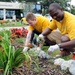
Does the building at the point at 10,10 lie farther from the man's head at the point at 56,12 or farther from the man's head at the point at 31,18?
the man's head at the point at 56,12

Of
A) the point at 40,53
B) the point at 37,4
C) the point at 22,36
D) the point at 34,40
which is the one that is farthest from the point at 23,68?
the point at 37,4

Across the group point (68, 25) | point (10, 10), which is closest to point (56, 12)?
point (68, 25)

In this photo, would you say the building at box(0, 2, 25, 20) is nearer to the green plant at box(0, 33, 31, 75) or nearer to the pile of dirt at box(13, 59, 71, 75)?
the pile of dirt at box(13, 59, 71, 75)

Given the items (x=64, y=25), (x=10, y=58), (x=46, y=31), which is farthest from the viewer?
(x=46, y=31)

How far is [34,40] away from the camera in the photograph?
22.8 feet

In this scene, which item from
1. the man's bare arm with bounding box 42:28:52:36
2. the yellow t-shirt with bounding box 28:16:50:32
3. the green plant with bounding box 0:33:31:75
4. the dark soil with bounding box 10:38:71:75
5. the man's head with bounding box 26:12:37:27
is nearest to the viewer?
the green plant with bounding box 0:33:31:75

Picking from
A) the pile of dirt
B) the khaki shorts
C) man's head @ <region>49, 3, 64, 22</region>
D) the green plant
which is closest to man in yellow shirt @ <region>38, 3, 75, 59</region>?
man's head @ <region>49, 3, 64, 22</region>

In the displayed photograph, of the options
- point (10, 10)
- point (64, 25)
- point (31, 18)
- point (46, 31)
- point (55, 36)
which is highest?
point (64, 25)

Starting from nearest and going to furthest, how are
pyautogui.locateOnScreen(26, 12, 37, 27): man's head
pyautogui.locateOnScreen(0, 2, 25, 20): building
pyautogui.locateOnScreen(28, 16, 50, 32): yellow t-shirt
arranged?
pyautogui.locateOnScreen(26, 12, 37, 27): man's head → pyautogui.locateOnScreen(28, 16, 50, 32): yellow t-shirt → pyautogui.locateOnScreen(0, 2, 25, 20): building

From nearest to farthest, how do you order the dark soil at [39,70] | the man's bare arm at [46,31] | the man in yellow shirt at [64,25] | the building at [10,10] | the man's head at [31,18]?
the dark soil at [39,70]
the man in yellow shirt at [64,25]
the man's head at [31,18]
the man's bare arm at [46,31]
the building at [10,10]

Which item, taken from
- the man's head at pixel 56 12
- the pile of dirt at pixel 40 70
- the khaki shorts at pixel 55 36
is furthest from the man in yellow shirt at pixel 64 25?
the khaki shorts at pixel 55 36

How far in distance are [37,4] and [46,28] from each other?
6134cm

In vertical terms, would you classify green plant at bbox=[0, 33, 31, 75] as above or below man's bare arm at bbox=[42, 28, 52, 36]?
above

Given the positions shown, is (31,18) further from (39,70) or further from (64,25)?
(39,70)
